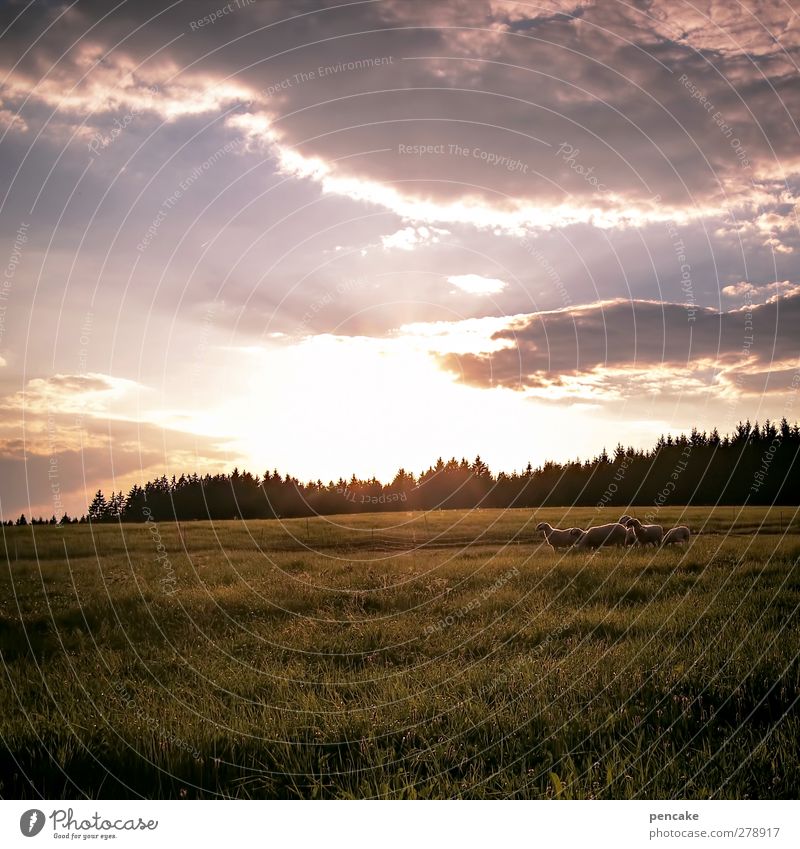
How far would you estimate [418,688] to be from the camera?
6094 mm

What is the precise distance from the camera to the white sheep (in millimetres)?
15727

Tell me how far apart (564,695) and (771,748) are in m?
1.53

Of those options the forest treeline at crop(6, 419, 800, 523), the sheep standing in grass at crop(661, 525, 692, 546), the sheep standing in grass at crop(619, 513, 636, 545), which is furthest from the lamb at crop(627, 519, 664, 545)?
the forest treeline at crop(6, 419, 800, 523)

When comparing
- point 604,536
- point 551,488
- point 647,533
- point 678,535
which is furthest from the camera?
point 551,488

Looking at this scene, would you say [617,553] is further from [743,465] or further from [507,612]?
[743,465]

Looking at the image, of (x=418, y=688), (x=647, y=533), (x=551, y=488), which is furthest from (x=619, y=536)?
(x=551, y=488)

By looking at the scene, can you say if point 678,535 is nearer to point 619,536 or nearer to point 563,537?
point 619,536

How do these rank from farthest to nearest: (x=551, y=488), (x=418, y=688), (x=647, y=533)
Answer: (x=551, y=488) < (x=647, y=533) < (x=418, y=688)

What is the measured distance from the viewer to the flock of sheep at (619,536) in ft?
50.8

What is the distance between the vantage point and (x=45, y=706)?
20.1ft

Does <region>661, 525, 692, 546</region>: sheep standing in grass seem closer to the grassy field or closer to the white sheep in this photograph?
the white sheep

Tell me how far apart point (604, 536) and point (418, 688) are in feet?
35.9

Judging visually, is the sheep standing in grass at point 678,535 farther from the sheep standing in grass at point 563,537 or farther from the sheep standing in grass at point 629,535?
the sheep standing in grass at point 563,537
